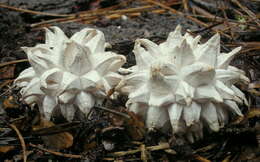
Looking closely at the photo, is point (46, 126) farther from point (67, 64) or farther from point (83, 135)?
point (67, 64)

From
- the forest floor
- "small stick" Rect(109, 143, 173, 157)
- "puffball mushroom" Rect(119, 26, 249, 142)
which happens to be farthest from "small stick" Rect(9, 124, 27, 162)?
"puffball mushroom" Rect(119, 26, 249, 142)

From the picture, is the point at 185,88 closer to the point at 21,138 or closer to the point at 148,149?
the point at 148,149

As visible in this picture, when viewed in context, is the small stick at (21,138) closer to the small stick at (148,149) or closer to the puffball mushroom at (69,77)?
→ the puffball mushroom at (69,77)

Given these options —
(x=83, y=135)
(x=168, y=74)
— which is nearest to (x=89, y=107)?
(x=83, y=135)

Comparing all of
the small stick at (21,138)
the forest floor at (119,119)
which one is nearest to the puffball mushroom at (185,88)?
the forest floor at (119,119)

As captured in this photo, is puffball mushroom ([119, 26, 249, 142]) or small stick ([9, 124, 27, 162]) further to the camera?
small stick ([9, 124, 27, 162])

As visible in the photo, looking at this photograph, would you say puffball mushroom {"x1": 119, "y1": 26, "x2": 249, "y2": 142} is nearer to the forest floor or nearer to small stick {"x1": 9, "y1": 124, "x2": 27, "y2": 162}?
the forest floor

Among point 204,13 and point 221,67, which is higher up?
point 204,13
